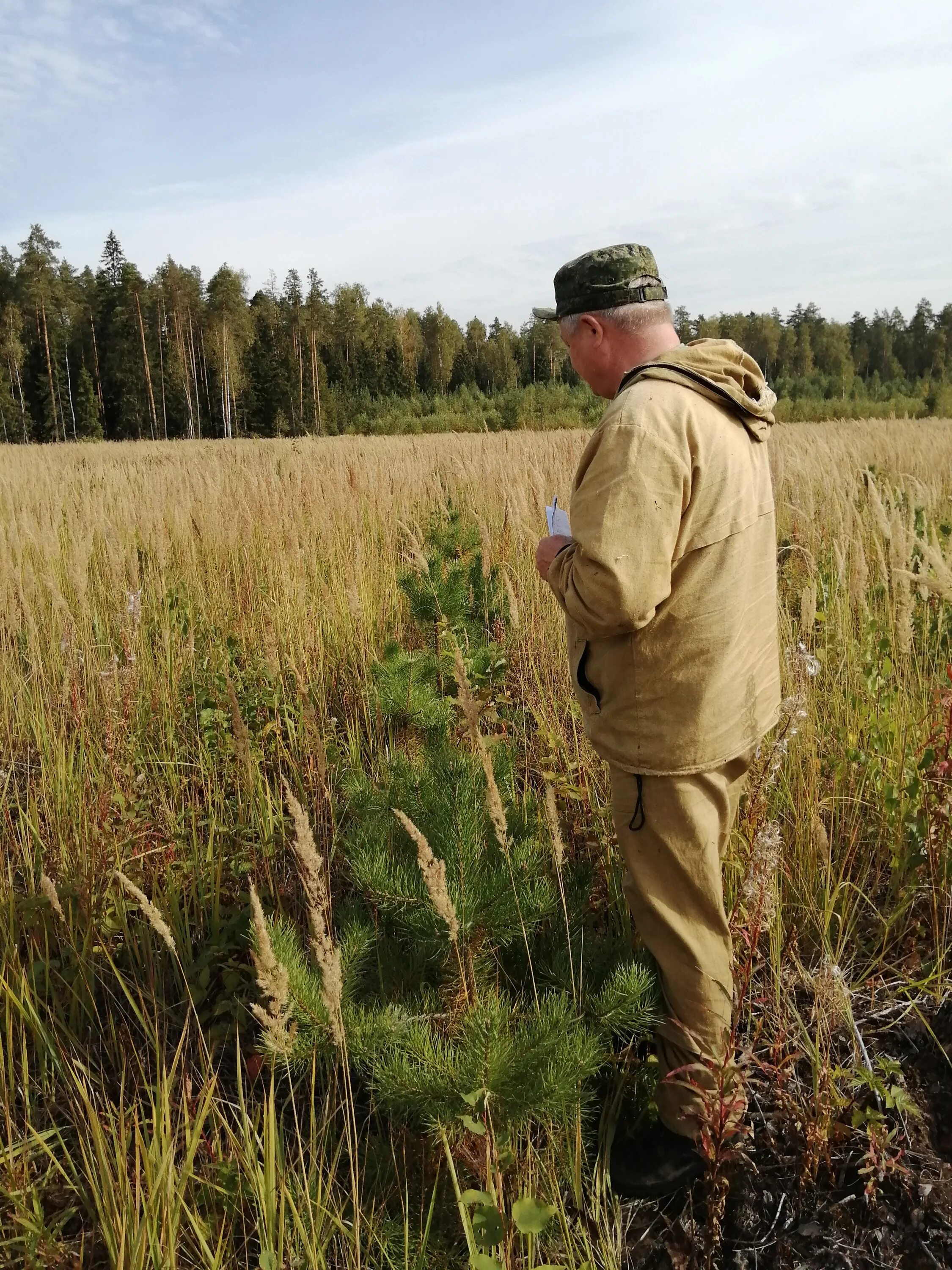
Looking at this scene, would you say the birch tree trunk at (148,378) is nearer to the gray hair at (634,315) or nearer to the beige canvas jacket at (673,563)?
the gray hair at (634,315)

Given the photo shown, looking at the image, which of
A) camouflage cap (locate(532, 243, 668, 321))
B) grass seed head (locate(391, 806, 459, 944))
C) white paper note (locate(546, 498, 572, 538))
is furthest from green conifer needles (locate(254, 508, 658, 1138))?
camouflage cap (locate(532, 243, 668, 321))

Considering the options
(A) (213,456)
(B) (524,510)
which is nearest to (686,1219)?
(B) (524,510)

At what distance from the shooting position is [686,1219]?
156cm

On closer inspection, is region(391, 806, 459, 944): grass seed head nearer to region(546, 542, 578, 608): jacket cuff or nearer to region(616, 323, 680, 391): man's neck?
region(546, 542, 578, 608): jacket cuff

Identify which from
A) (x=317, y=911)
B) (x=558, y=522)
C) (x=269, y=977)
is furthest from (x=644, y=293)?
(x=269, y=977)

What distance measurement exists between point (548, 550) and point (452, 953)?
874 mm

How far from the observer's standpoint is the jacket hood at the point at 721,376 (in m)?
1.48

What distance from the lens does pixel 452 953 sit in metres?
1.64

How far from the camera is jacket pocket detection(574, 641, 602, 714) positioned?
63.4 inches

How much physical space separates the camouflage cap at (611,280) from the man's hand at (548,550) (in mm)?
468

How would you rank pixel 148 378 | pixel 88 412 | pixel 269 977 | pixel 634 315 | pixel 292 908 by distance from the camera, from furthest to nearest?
pixel 88 412 → pixel 148 378 → pixel 292 908 → pixel 634 315 → pixel 269 977

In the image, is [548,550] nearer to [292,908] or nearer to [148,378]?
[292,908]

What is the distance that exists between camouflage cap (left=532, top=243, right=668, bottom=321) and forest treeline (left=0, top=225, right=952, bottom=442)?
30.9m

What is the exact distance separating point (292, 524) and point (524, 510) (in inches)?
61.2
